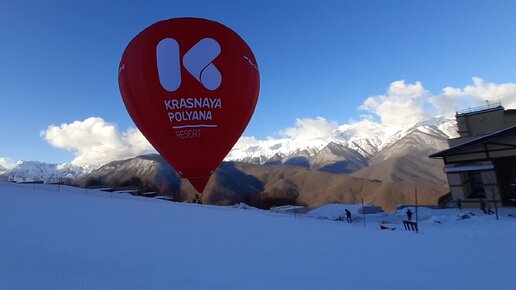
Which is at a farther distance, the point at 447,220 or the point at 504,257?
the point at 447,220

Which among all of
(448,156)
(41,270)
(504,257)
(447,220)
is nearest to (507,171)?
(448,156)

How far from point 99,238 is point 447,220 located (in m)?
23.8

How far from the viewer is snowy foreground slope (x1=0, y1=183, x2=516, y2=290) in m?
8.60

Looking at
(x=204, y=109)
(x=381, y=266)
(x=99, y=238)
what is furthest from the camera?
(x=204, y=109)

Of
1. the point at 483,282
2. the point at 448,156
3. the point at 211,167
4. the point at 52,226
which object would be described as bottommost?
the point at 483,282

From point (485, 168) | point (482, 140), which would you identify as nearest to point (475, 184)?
point (485, 168)

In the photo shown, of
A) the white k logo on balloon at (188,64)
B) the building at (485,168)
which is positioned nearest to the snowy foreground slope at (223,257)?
the white k logo on balloon at (188,64)

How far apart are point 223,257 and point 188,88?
8.85m

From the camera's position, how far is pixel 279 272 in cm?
998

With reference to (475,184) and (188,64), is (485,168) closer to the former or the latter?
(475,184)

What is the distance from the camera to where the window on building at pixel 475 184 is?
106ft

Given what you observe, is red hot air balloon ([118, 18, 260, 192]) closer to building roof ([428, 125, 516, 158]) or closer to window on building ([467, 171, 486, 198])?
building roof ([428, 125, 516, 158])

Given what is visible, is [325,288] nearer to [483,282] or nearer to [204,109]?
[483,282]

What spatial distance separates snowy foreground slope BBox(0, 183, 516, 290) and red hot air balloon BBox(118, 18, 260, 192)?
13.3 feet
